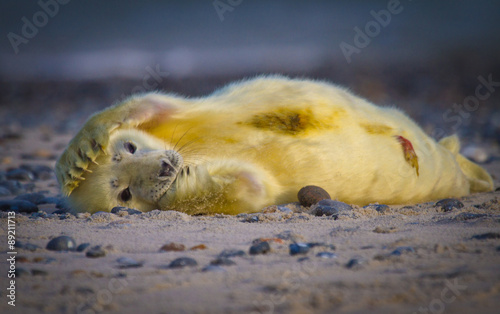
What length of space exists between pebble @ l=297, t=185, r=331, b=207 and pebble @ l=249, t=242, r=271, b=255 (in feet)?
3.77

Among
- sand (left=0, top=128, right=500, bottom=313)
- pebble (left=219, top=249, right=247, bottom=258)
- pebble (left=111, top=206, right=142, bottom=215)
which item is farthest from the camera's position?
pebble (left=111, top=206, right=142, bottom=215)

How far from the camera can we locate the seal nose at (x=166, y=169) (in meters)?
3.56

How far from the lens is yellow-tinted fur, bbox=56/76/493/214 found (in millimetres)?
3643

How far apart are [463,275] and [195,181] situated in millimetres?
2055

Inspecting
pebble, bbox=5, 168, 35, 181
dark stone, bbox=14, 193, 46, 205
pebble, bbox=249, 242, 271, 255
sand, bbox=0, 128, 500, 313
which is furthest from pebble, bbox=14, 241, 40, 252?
pebble, bbox=5, 168, 35, 181

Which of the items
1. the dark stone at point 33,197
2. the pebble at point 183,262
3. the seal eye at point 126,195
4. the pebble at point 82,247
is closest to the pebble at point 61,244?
the pebble at point 82,247

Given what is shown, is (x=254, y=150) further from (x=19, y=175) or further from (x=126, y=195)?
(x=19, y=175)

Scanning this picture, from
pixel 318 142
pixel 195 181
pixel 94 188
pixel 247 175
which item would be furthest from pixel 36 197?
pixel 318 142

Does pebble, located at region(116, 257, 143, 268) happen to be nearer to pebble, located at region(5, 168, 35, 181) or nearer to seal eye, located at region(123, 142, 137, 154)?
seal eye, located at region(123, 142, 137, 154)

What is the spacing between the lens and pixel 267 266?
2.26m

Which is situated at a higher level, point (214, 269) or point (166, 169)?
point (166, 169)

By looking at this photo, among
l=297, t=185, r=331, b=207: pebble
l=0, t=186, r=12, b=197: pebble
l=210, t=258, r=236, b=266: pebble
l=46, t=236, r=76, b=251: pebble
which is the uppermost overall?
l=0, t=186, r=12, b=197: pebble

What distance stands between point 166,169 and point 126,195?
1.36ft

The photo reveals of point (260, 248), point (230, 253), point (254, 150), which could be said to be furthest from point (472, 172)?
point (230, 253)
